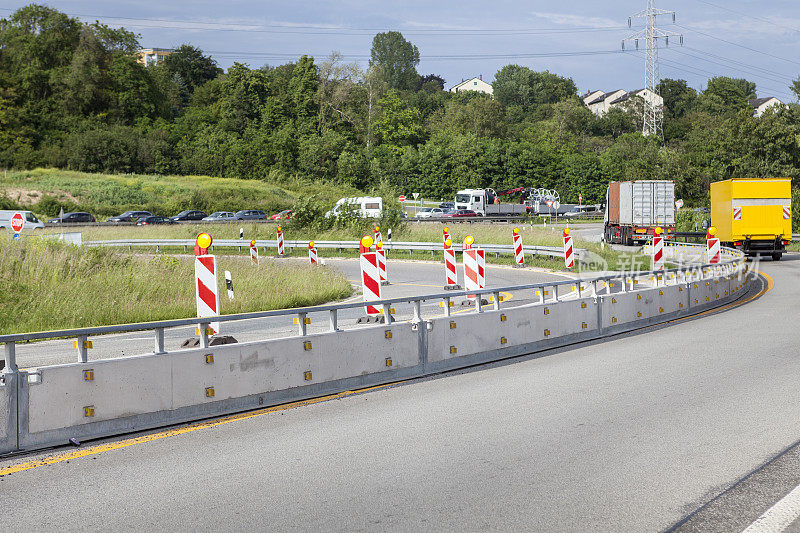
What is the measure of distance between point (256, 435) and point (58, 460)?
1641 mm

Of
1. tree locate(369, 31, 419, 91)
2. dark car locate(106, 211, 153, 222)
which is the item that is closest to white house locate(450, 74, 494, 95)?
tree locate(369, 31, 419, 91)

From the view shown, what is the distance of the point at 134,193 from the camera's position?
77.3 m

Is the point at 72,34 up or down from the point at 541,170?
up

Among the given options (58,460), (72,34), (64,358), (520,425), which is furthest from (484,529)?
(72,34)

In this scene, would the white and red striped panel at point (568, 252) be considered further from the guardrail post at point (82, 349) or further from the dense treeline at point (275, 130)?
the dense treeline at point (275, 130)

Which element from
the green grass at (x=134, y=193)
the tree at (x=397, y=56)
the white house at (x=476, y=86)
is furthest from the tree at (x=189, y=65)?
the white house at (x=476, y=86)

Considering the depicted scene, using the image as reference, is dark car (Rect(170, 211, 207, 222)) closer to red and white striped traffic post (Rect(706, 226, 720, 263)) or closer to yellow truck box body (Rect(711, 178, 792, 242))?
yellow truck box body (Rect(711, 178, 792, 242))

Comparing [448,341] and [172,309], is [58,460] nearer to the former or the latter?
[448,341]

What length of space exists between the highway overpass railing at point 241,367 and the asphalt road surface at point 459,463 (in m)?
0.27

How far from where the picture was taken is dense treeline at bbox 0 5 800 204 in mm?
92562

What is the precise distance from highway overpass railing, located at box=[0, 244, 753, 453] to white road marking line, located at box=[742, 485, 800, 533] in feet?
16.1

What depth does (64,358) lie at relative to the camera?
12125 millimetres

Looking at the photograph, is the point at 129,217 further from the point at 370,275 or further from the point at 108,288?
the point at 370,275

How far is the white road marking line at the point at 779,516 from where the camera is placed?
5.00m
